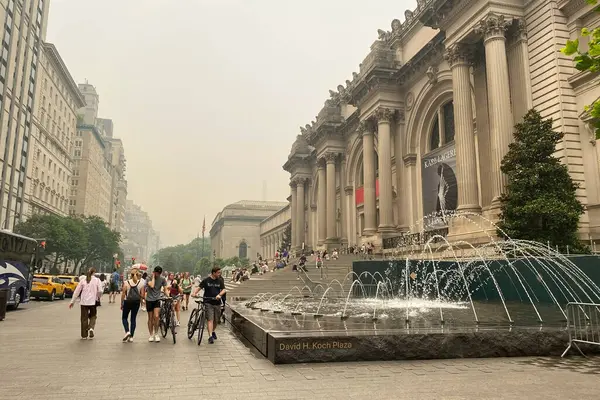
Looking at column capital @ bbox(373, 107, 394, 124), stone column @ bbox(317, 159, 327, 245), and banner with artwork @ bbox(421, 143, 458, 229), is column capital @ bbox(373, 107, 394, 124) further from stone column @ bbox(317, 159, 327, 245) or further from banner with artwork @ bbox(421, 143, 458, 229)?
stone column @ bbox(317, 159, 327, 245)

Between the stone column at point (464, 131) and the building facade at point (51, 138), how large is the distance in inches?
2320

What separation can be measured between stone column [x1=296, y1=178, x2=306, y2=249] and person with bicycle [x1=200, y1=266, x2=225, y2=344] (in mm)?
51026

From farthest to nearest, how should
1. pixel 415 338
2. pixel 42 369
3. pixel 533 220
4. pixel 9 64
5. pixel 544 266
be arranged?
1. pixel 9 64
2. pixel 533 220
3. pixel 544 266
4. pixel 415 338
5. pixel 42 369

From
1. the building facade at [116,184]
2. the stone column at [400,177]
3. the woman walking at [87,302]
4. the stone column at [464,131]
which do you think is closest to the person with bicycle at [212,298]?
the woman walking at [87,302]

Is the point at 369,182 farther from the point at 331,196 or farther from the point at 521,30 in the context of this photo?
the point at 521,30

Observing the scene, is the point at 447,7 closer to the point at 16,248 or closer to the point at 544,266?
the point at 544,266

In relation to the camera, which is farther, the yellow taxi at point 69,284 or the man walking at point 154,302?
the yellow taxi at point 69,284

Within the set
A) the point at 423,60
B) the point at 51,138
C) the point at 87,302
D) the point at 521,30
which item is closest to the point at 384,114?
the point at 423,60

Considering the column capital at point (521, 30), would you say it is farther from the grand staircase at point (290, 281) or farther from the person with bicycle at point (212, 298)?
the person with bicycle at point (212, 298)

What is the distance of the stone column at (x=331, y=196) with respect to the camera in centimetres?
5234

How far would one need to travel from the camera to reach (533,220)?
20016mm

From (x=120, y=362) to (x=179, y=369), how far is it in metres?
1.42

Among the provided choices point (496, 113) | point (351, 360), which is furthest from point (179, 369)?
point (496, 113)

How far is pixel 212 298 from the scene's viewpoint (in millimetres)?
11266
